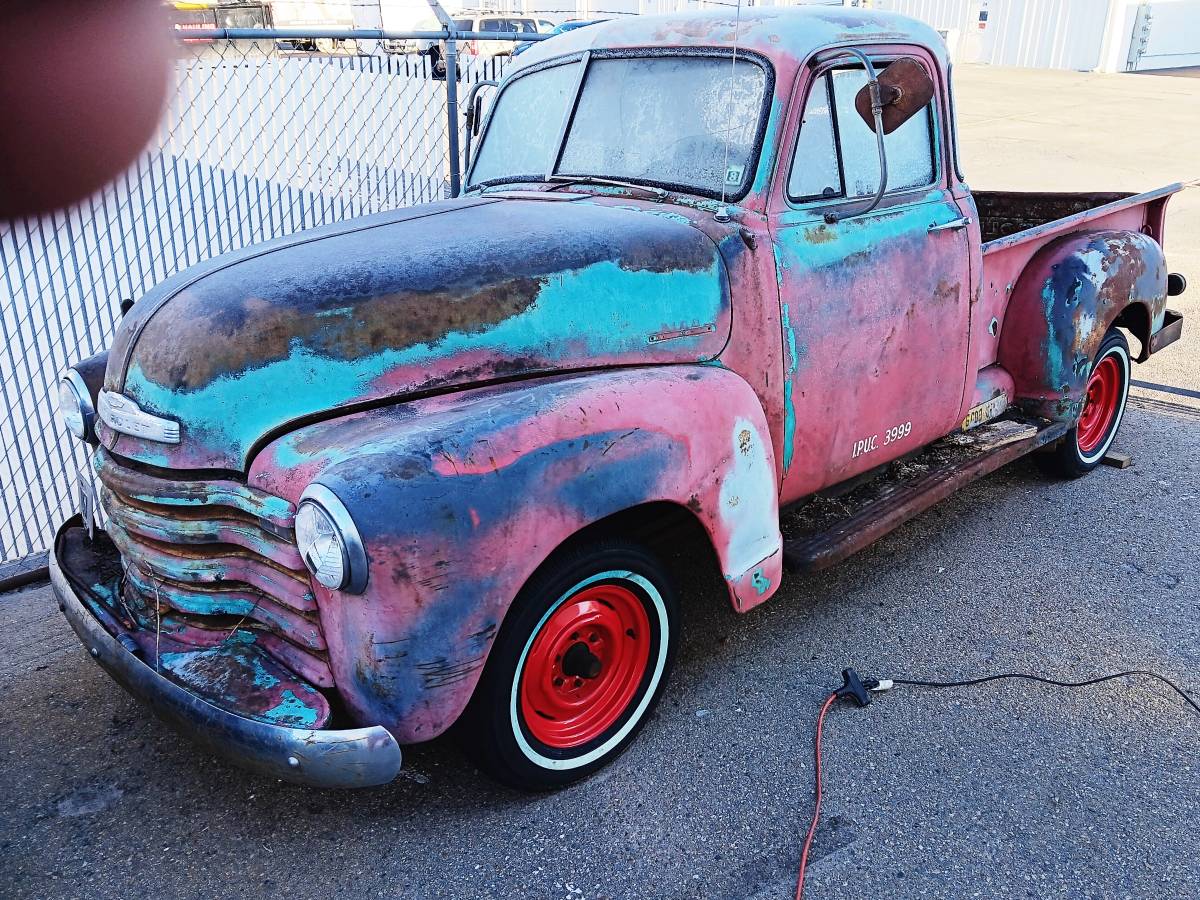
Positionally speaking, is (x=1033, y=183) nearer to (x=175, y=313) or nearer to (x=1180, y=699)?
(x=1180, y=699)

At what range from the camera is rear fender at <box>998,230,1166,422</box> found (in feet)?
14.1

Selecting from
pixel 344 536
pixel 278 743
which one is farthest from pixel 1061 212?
pixel 278 743

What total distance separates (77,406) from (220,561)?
0.95 metres

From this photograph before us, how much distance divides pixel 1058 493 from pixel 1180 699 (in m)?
1.69

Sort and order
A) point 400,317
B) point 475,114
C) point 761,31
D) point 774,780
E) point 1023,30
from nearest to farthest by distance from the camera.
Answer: point 400,317 < point 774,780 < point 761,31 < point 475,114 < point 1023,30

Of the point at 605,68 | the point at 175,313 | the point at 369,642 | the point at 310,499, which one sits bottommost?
the point at 369,642

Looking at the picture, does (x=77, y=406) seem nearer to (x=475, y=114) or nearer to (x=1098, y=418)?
(x=475, y=114)

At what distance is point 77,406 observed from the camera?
3002mm

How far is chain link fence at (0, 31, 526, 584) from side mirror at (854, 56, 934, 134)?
2375 mm

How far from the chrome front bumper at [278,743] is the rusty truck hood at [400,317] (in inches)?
23.2

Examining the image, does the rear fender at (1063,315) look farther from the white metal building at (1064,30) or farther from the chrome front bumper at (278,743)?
the white metal building at (1064,30)

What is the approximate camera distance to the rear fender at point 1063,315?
169 inches

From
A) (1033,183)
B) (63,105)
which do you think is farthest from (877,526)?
(1033,183)

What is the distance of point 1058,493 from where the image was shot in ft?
15.5
